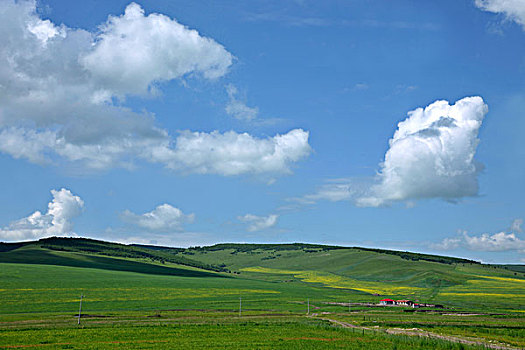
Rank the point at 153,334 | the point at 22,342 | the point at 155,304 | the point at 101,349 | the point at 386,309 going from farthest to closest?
the point at 386,309 → the point at 155,304 → the point at 153,334 → the point at 22,342 → the point at 101,349

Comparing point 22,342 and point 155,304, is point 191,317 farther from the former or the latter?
point 22,342

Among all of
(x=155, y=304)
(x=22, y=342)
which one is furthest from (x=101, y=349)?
(x=155, y=304)

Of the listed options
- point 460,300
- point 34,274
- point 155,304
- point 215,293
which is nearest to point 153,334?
point 155,304

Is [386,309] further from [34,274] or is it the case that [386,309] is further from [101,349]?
[34,274]

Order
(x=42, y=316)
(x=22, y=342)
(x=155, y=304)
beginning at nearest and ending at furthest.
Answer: (x=22, y=342), (x=42, y=316), (x=155, y=304)

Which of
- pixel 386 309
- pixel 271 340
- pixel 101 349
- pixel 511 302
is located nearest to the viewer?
pixel 101 349

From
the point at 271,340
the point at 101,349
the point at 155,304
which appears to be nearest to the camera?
the point at 101,349

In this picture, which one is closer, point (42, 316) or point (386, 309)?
point (42, 316)

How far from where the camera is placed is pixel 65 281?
146m

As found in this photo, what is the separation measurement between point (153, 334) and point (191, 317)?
89.0 ft

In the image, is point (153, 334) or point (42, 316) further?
point (42, 316)

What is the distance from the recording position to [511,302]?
473 ft

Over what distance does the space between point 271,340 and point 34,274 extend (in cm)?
12117

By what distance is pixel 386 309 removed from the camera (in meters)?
122
